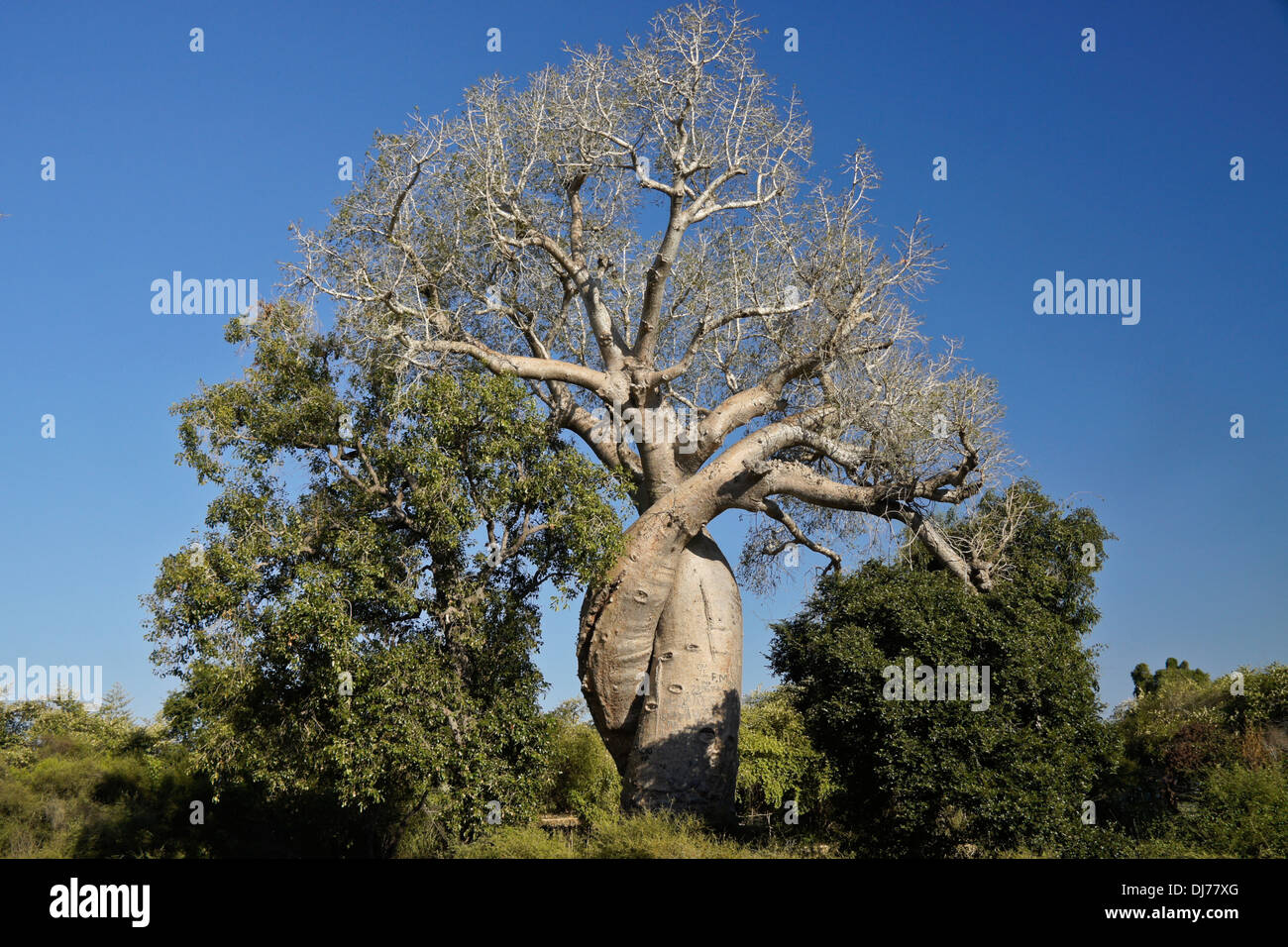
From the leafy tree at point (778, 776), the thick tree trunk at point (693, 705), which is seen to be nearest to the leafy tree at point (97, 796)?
the thick tree trunk at point (693, 705)

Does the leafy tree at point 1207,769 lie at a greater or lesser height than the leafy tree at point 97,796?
greater

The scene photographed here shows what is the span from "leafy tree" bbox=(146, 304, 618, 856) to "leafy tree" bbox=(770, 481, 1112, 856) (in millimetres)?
3356

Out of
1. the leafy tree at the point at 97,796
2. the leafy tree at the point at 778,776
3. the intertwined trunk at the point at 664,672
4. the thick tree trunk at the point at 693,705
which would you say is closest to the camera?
the thick tree trunk at the point at 693,705

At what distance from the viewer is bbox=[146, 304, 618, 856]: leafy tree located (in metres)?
12.1

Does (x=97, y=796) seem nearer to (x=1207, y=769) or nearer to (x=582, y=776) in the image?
(x=582, y=776)

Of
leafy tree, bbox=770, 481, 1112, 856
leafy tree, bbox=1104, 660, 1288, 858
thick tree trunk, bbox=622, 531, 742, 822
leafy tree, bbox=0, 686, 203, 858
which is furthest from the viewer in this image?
leafy tree, bbox=0, 686, 203, 858

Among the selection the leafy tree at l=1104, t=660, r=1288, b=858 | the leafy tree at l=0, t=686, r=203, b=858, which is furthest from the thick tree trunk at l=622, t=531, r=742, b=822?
the leafy tree at l=0, t=686, r=203, b=858

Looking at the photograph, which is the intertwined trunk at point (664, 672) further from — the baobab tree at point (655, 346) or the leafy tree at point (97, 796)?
the leafy tree at point (97, 796)

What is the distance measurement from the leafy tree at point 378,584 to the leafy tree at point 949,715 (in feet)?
11.0

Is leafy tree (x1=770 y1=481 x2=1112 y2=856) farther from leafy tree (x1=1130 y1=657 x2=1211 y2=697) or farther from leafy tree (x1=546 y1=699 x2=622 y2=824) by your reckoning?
leafy tree (x1=1130 y1=657 x2=1211 y2=697)

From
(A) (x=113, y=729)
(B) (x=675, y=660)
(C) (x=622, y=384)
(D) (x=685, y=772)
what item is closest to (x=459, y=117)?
(C) (x=622, y=384)

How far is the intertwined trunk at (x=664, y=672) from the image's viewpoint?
13.7 metres

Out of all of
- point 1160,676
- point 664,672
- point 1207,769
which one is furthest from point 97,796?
point 1160,676

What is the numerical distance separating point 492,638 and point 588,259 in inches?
270
